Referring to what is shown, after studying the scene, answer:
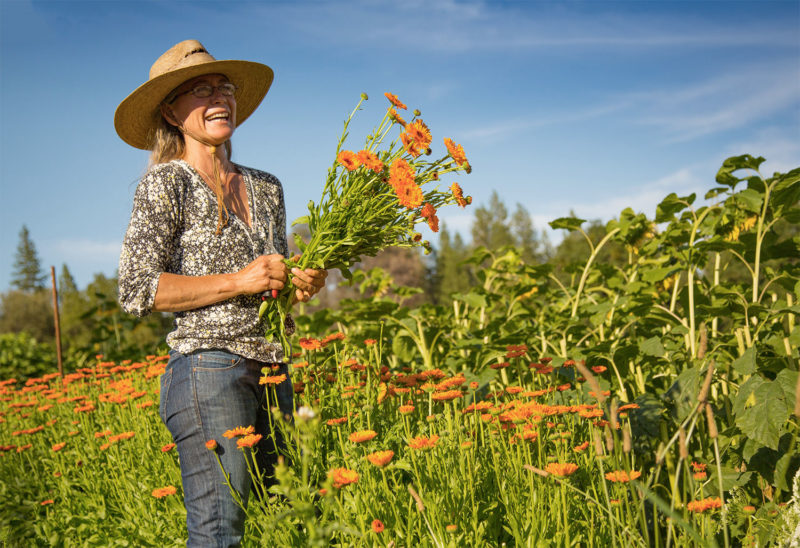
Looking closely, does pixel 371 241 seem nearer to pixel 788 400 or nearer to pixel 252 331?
pixel 252 331

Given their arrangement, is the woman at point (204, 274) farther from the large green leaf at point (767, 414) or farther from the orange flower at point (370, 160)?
the large green leaf at point (767, 414)

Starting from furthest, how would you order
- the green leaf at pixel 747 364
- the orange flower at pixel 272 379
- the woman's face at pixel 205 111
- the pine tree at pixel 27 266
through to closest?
1. the pine tree at pixel 27 266
2. the green leaf at pixel 747 364
3. the woman's face at pixel 205 111
4. the orange flower at pixel 272 379

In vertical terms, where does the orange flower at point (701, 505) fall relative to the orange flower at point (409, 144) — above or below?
below

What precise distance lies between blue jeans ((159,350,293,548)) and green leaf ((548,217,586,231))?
98.7 inches

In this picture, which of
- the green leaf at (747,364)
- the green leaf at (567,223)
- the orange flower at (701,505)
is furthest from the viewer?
the green leaf at (567,223)

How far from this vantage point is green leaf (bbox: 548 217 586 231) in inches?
147

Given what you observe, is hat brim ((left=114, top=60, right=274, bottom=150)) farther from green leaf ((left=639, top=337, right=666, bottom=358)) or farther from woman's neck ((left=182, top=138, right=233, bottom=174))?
green leaf ((left=639, top=337, right=666, bottom=358))

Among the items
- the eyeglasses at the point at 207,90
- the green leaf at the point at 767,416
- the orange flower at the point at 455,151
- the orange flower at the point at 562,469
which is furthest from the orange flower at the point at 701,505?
the eyeglasses at the point at 207,90

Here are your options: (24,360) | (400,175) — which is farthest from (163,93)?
(24,360)

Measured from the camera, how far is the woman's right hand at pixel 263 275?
5.75 feet

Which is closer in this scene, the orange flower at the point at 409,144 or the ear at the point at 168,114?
the orange flower at the point at 409,144

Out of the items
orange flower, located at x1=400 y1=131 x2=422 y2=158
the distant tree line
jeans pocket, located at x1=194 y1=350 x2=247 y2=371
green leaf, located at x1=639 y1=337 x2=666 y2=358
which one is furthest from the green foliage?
orange flower, located at x1=400 y1=131 x2=422 y2=158

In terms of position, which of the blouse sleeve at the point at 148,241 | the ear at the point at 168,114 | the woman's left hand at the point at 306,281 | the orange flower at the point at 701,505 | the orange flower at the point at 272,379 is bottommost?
the orange flower at the point at 701,505

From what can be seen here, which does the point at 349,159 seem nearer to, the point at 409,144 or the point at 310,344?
the point at 409,144
